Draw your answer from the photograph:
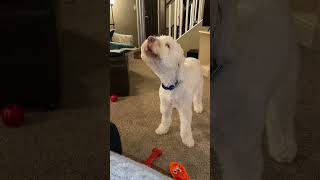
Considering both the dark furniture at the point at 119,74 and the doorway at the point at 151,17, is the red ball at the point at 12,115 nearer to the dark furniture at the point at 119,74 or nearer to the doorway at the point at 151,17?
the dark furniture at the point at 119,74

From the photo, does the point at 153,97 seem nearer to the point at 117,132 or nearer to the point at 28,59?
the point at 117,132

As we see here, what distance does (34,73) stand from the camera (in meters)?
0.29

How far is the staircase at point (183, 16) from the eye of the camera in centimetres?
43

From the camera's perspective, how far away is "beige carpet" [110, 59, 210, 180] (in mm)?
397

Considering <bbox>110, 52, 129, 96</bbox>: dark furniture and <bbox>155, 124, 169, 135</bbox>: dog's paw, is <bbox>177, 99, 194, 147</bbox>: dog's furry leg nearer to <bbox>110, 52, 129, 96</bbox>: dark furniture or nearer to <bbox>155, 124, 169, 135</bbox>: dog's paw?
<bbox>155, 124, 169, 135</bbox>: dog's paw

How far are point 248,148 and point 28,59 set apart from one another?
0.48 metres

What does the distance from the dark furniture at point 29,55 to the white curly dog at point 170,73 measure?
0.15m

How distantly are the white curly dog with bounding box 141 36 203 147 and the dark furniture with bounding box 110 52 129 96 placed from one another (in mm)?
54

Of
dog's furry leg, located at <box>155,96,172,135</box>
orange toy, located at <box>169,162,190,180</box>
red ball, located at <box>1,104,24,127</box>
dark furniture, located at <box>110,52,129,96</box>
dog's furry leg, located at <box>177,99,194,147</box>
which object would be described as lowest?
orange toy, located at <box>169,162,190,180</box>

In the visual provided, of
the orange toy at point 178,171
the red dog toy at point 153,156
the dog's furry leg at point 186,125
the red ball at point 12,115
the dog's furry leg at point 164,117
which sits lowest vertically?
the orange toy at point 178,171

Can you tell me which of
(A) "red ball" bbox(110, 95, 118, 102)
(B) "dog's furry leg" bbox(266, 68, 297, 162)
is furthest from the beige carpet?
(B) "dog's furry leg" bbox(266, 68, 297, 162)

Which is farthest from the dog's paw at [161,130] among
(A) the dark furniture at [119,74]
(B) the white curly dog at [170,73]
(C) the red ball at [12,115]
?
(C) the red ball at [12,115]

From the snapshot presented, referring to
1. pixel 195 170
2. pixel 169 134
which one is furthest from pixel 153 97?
pixel 195 170

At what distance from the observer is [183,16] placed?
17.4 inches
